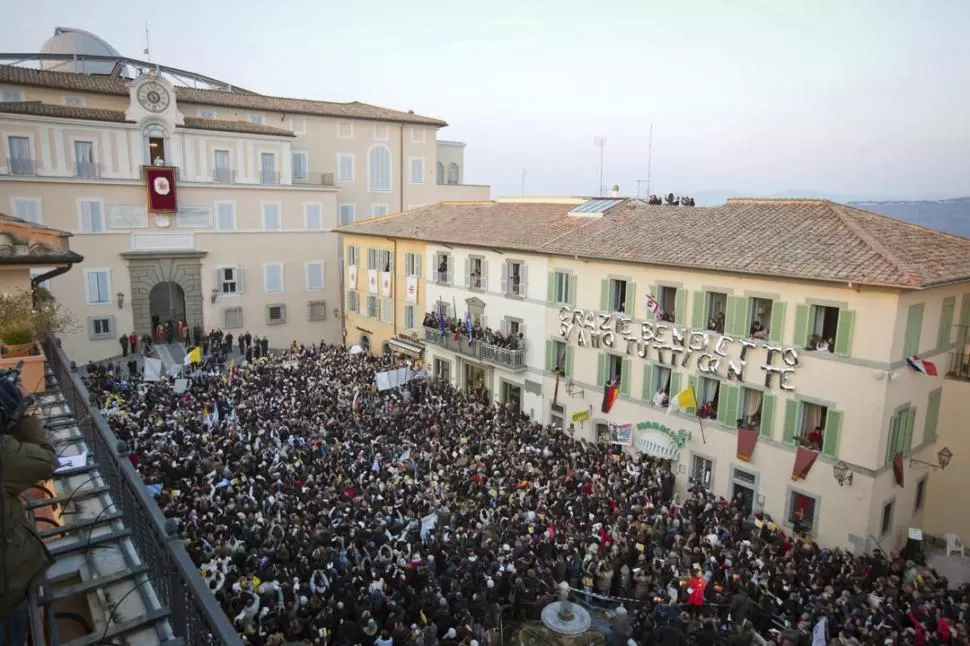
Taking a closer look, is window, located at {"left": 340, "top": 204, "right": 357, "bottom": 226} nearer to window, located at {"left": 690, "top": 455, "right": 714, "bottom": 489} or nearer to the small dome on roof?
the small dome on roof

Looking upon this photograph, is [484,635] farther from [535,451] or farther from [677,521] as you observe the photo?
[535,451]

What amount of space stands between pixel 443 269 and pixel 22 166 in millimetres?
21970

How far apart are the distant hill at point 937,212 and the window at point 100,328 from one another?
4678 centimetres

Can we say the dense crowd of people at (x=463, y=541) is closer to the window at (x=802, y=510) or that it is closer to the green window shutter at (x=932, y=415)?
the window at (x=802, y=510)

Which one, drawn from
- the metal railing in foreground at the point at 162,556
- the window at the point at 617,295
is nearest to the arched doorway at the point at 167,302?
the window at the point at 617,295

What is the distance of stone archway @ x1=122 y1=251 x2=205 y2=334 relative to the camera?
36.6m

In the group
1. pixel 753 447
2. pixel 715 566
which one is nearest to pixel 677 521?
pixel 715 566

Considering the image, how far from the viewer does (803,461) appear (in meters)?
19.3

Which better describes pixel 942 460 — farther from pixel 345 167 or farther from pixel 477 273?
pixel 345 167

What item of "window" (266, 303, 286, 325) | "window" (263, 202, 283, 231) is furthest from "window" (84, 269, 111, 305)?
"window" (263, 202, 283, 231)

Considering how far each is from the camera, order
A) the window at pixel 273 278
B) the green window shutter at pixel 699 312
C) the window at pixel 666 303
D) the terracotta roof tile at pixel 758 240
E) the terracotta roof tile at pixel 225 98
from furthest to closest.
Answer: the window at pixel 273 278, the terracotta roof tile at pixel 225 98, the window at pixel 666 303, the green window shutter at pixel 699 312, the terracotta roof tile at pixel 758 240

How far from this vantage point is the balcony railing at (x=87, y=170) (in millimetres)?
34562

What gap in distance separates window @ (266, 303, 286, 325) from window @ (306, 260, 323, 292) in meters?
2.12

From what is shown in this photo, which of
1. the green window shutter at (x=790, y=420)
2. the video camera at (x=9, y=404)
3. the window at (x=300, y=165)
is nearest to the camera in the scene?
the video camera at (x=9, y=404)
